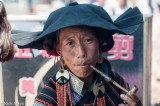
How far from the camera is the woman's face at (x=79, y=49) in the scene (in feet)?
6.44

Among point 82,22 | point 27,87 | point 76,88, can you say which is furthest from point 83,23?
point 27,87

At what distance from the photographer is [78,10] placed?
6.36ft

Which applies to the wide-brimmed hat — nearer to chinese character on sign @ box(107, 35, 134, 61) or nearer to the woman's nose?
the woman's nose

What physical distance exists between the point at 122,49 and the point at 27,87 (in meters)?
1.03

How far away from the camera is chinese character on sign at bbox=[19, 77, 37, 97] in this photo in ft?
11.7

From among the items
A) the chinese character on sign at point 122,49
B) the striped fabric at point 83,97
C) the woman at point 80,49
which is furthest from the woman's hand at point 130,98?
the chinese character on sign at point 122,49

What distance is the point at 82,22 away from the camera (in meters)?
1.88

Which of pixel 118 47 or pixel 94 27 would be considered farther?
pixel 118 47

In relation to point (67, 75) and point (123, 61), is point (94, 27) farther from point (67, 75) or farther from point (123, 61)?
point (123, 61)

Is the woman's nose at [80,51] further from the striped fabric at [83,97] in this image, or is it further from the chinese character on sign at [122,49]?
the chinese character on sign at [122,49]

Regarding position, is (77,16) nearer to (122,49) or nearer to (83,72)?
(83,72)

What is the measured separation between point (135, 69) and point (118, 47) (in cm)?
28

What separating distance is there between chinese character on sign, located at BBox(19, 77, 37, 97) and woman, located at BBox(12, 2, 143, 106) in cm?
140

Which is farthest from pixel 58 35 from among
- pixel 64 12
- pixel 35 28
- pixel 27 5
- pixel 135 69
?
pixel 27 5
